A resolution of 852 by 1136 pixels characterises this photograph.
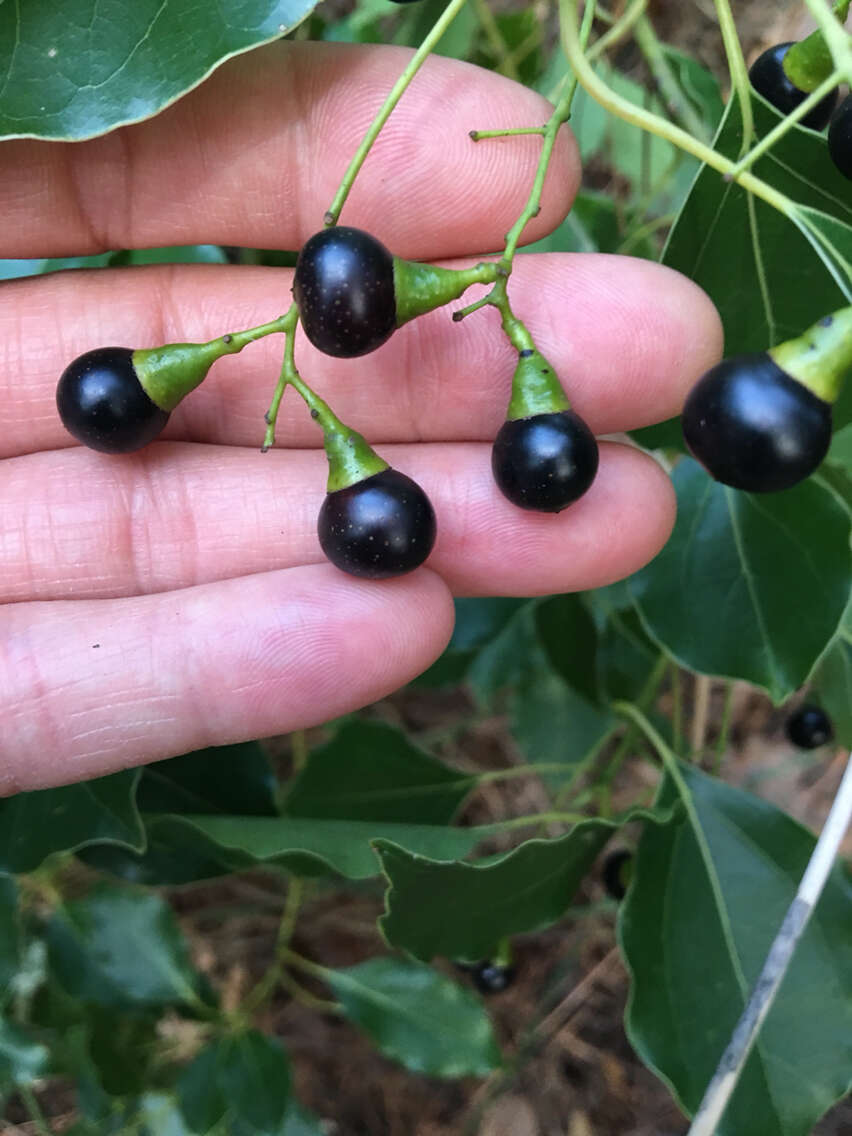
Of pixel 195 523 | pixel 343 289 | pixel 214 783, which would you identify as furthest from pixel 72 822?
pixel 343 289

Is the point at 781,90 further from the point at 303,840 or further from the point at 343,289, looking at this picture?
the point at 303,840

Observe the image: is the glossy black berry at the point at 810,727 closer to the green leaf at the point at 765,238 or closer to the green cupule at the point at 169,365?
the green leaf at the point at 765,238

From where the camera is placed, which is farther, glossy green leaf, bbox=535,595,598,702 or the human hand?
glossy green leaf, bbox=535,595,598,702

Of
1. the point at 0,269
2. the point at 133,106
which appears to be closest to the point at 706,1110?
the point at 133,106

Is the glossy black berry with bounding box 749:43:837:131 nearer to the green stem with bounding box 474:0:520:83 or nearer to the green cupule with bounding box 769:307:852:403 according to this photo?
the green cupule with bounding box 769:307:852:403

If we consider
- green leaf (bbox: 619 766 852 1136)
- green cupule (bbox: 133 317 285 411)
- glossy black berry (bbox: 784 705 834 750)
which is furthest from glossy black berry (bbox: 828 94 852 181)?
glossy black berry (bbox: 784 705 834 750)

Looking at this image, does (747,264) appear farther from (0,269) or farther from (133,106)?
(0,269)
